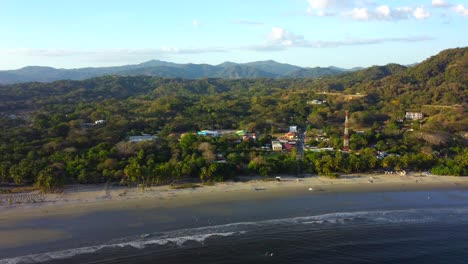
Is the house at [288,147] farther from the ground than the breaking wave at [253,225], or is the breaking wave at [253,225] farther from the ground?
the house at [288,147]

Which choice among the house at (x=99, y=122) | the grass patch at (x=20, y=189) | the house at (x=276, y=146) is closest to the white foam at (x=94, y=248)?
the grass patch at (x=20, y=189)

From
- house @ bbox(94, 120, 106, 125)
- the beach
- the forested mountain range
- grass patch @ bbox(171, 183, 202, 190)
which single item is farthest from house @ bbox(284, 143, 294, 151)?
house @ bbox(94, 120, 106, 125)

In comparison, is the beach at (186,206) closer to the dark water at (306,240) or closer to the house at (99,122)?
the dark water at (306,240)

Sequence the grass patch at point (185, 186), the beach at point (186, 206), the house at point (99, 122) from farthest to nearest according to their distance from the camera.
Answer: the house at point (99, 122) < the grass patch at point (185, 186) < the beach at point (186, 206)

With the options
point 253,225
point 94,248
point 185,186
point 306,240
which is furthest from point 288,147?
point 94,248

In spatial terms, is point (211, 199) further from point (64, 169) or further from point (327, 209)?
point (64, 169)

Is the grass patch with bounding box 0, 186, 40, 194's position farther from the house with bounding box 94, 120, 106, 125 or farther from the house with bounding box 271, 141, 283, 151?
the house with bounding box 94, 120, 106, 125

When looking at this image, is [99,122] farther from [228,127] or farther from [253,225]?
[253,225]
